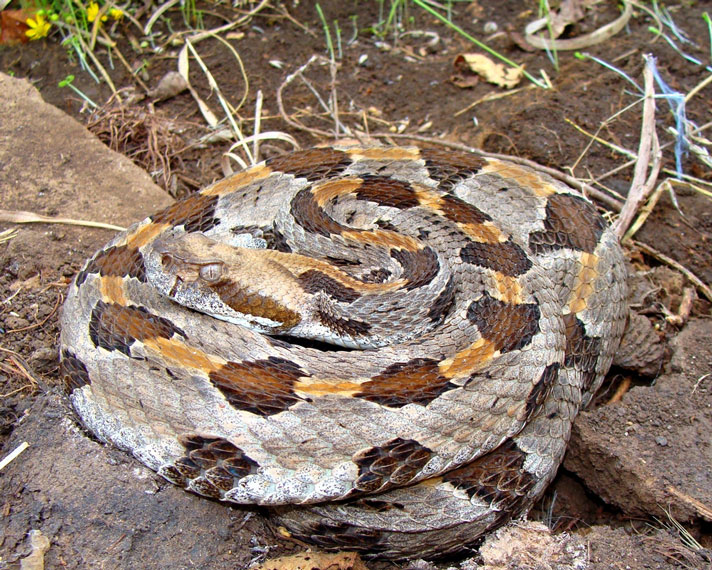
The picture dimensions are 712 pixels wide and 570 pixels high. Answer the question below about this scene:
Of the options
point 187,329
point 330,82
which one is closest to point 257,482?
point 187,329

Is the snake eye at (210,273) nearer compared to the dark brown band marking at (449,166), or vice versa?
the snake eye at (210,273)

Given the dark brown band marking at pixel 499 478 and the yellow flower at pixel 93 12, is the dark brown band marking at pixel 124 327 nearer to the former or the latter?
the dark brown band marking at pixel 499 478

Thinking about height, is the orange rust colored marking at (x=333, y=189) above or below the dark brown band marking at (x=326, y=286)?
above

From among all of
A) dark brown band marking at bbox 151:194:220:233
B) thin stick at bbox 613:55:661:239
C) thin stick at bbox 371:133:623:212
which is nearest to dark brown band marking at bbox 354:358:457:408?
dark brown band marking at bbox 151:194:220:233

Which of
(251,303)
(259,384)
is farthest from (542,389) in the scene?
(251,303)

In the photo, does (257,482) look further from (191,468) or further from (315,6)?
(315,6)

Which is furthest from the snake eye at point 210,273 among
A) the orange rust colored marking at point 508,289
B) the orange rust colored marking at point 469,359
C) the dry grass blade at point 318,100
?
the dry grass blade at point 318,100

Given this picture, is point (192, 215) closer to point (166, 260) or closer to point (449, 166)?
point (166, 260)
